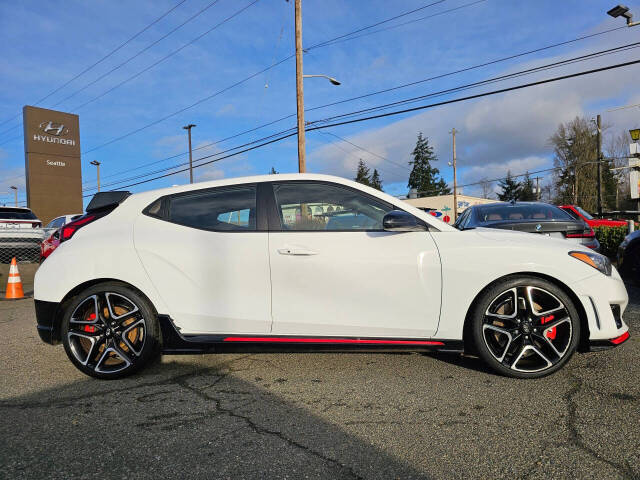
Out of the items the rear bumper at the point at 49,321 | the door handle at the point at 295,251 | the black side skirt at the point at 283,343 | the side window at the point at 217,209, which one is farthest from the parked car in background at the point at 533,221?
the rear bumper at the point at 49,321

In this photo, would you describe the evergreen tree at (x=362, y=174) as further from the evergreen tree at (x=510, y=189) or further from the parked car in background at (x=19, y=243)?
the parked car in background at (x=19, y=243)

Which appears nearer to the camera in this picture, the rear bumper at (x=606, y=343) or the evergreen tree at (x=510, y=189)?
the rear bumper at (x=606, y=343)

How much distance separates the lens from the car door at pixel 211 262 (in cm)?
314

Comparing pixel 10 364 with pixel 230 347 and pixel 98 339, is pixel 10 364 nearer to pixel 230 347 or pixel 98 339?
pixel 98 339

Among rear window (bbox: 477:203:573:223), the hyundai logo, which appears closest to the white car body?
rear window (bbox: 477:203:573:223)

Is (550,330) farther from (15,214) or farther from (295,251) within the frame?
(15,214)

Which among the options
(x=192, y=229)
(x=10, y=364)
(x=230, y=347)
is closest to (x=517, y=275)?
(x=230, y=347)

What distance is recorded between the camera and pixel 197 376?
3.34 meters

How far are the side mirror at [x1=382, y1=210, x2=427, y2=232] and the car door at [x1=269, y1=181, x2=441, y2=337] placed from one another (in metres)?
0.09

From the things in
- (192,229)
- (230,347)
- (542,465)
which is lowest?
(542,465)

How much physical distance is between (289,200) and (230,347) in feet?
4.00

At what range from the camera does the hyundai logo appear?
3040 cm

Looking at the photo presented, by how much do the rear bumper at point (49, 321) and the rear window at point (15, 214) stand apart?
1081cm

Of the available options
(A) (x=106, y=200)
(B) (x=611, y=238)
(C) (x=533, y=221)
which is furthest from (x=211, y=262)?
(B) (x=611, y=238)
